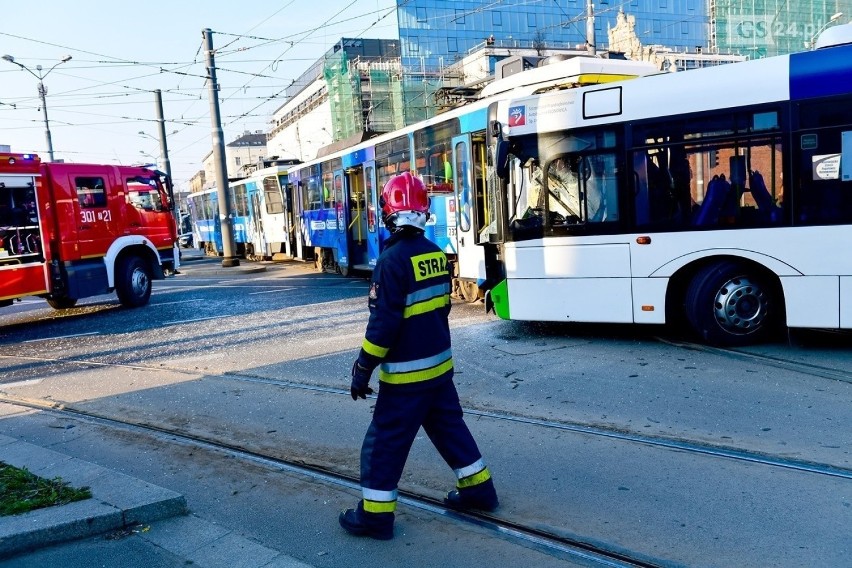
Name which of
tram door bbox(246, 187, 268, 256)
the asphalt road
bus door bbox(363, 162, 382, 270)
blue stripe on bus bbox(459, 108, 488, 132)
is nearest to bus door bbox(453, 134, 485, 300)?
blue stripe on bus bbox(459, 108, 488, 132)

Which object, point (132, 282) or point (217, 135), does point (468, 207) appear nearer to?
point (132, 282)

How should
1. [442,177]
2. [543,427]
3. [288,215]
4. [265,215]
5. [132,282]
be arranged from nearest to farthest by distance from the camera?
[543,427]
[442,177]
[132,282]
[288,215]
[265,215]

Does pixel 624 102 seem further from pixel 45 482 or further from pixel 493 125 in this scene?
pixel 45 482

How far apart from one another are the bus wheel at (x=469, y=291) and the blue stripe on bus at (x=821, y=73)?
5908 mm

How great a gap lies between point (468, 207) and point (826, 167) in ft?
17.6

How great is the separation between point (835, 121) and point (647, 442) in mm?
4393

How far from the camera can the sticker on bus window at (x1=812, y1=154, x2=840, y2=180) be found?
7.58 metres

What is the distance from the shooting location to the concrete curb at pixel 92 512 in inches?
150

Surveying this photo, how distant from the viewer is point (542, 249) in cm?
882

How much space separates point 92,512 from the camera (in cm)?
399

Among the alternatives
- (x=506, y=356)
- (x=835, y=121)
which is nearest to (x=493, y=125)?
(x=506, y=356)

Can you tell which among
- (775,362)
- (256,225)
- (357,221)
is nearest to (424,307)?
(775,362)

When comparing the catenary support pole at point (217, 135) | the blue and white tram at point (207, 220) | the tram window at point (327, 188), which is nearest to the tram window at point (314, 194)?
the tram window at point (327, 188)

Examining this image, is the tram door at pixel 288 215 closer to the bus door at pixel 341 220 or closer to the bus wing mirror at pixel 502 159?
the bus door at pixel 341 220
